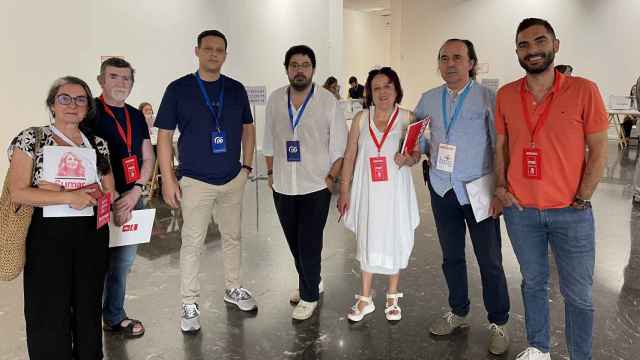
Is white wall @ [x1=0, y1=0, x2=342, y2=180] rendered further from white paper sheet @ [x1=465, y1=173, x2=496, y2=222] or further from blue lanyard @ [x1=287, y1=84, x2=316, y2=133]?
white paper sheet @ [x1=465, y1=173, x2=496, y2=222]

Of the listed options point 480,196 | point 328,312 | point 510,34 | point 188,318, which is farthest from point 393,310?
point 510,34

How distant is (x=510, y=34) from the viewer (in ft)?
42.7

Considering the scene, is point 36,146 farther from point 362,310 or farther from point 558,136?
point 558,136

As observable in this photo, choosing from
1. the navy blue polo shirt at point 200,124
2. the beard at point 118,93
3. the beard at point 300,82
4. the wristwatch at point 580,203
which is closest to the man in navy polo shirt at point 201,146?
the navy blue polo shirt at point 200,124

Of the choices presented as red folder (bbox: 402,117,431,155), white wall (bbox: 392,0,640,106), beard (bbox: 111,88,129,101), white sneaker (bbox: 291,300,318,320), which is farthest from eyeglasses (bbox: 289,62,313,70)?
white wall (bbox: 392,0,640,106)

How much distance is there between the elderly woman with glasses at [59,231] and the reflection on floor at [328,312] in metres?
0.65

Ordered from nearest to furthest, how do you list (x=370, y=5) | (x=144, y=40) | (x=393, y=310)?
(x=393, y=310), (x=144, y=40), (x=370, y=5)

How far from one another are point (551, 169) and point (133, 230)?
2.03 m

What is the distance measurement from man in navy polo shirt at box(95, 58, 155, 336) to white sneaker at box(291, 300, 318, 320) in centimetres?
105

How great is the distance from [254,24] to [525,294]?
8273 millimetres

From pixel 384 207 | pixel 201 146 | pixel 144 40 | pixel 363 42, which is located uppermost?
pixel 363 42

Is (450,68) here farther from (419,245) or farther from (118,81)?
(419,245)

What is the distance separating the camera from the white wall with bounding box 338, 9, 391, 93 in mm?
18000

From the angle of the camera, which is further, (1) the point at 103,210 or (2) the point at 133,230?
(2) the point at 133,230
